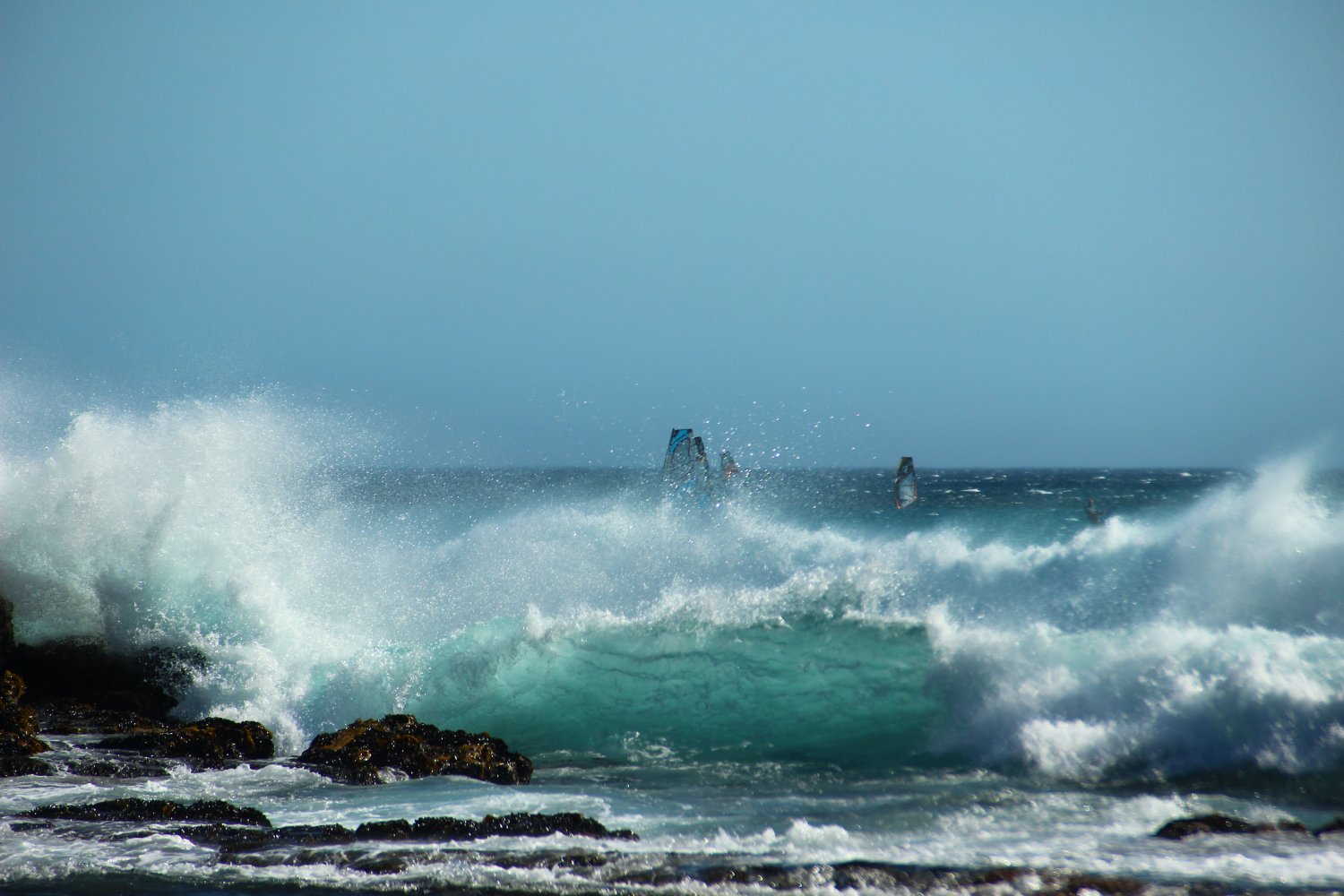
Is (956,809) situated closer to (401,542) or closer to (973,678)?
(973,678)

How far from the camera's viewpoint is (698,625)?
580 inches

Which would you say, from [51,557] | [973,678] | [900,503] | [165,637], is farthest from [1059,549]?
[900,503]

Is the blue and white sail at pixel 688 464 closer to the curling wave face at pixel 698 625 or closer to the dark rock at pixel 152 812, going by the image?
the curling wave face at pixel 698 625

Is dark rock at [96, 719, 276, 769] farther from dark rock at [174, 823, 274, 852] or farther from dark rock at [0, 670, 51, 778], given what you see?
dark rock at [174, 823, 274, 852]

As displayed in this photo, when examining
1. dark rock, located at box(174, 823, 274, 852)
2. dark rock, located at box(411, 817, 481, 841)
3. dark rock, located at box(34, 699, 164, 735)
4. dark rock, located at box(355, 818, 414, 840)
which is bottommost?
dark rock, located at box(34, 699, 164, 735)

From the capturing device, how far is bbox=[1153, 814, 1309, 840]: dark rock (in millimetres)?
7348

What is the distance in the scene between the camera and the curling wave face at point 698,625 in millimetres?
10471

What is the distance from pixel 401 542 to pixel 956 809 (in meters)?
15.5

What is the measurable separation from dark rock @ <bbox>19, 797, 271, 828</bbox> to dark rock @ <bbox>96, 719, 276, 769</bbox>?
208 centimetres

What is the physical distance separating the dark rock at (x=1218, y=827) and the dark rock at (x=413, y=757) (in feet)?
19.2

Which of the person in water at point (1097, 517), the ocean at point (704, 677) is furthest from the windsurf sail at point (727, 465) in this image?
the person in water at point (1097, 517)

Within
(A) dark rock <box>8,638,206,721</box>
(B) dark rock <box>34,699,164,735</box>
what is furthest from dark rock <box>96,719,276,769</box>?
(A) dark rock <box>8,638,206,721</box>

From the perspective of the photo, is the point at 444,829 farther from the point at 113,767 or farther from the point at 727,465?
the point at 727,465

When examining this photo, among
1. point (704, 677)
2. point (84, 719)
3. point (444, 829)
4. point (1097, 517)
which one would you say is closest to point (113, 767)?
point (84, 719)
